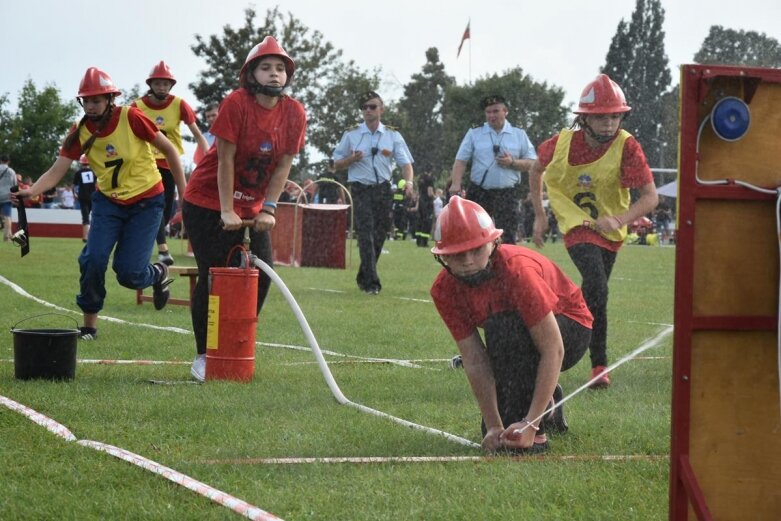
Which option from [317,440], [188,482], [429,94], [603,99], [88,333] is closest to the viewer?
[188,482]

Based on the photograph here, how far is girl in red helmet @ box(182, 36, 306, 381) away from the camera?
7.21 m

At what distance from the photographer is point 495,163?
504 inches

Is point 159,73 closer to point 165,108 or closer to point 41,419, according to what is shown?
point 165,108

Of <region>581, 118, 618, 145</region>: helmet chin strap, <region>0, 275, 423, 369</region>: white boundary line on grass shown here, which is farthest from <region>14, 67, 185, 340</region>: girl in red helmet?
<region>581, 118, 618, 145</region>: helmet chin strap

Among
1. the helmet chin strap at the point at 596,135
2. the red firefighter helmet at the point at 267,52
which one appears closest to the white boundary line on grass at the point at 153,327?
the helmet chin strap at the point at 596,135

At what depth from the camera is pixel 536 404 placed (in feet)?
16.7

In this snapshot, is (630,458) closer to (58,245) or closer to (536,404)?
(536,404)

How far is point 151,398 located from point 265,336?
343 centimetres

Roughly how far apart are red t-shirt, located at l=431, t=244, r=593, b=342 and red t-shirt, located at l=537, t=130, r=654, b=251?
2.14 m

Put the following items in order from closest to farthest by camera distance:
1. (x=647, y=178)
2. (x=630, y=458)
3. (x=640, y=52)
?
(x=630, y=458) → (x=647, y=178) → (x=640, y=52)

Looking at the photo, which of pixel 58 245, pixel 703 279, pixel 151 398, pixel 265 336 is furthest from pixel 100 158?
pixel 58 245

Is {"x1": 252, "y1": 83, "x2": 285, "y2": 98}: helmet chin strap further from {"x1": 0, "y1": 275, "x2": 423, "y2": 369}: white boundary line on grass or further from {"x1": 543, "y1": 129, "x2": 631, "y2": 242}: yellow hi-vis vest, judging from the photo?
{"x1": 0, "y1": 275, "x2": 423, "y2": 369}: white boundary line on grass

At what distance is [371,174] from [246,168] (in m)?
7.37

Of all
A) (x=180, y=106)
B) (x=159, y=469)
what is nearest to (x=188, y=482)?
(x=159, y=469)
